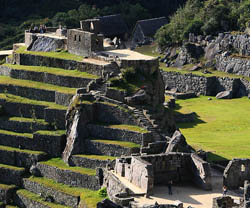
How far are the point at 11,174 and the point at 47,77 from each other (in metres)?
10.7

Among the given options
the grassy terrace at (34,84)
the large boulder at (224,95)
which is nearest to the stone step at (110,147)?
the grassy terrace at (34,84)

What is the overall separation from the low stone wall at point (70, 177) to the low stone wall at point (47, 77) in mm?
8597

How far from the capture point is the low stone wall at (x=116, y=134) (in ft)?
260

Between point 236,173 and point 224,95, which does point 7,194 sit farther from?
point 224,95

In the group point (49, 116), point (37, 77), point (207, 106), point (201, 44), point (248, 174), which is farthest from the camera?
point (201, 44)

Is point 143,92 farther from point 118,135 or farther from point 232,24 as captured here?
point 232,24

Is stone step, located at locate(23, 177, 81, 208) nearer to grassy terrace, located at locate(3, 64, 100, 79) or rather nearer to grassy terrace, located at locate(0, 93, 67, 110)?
grassy terrace, located at locate(0, 93, 67, 110)

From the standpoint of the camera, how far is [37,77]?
93.7 m

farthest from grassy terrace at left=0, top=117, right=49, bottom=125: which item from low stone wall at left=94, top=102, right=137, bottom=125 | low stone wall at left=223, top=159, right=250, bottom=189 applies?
low stone wall at left=223, top=159, right=250, bottom=189

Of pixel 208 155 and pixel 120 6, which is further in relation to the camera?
pixel 120 6

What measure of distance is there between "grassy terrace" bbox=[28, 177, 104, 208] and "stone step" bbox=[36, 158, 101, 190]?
1.20ft

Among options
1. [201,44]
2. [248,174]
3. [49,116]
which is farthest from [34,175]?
[201,44]

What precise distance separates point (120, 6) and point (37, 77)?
242 feet

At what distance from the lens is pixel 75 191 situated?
78.9 metres
